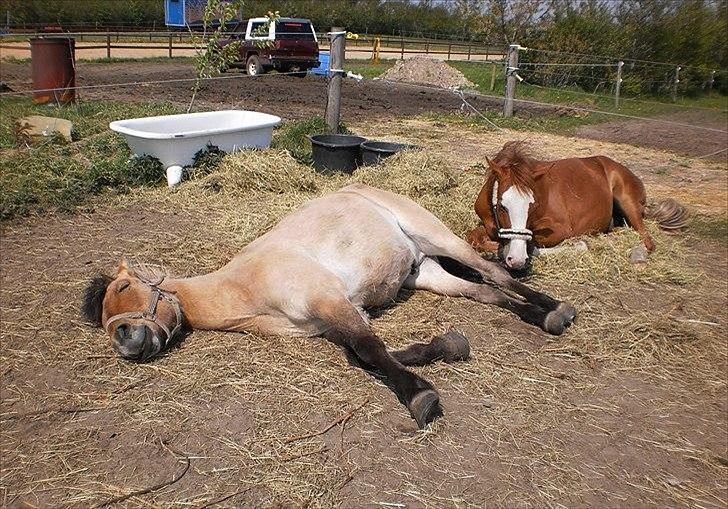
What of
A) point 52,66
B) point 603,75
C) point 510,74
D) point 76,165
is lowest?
point 76,165

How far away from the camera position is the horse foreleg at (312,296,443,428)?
274 cm

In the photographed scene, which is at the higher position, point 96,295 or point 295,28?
point 295,28

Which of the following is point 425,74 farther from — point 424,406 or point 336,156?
point 424,406

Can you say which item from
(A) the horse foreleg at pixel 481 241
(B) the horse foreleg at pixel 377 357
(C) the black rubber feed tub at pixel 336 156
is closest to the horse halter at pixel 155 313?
(B) the horse foreleg at pixel 377 357

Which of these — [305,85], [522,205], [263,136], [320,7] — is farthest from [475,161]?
[320,7]

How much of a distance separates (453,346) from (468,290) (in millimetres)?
902

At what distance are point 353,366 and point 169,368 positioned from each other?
3.12ft

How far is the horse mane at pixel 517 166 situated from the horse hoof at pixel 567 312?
2.83ft

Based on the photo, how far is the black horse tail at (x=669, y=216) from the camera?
233 inches

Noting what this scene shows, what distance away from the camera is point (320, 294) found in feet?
10.5

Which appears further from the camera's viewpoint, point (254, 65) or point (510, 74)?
point (254, 65)

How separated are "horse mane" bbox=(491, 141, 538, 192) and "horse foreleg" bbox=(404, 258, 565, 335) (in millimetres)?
737

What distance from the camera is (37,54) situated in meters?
10.3

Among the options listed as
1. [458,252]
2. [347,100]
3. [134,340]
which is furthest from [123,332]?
[347,100]
